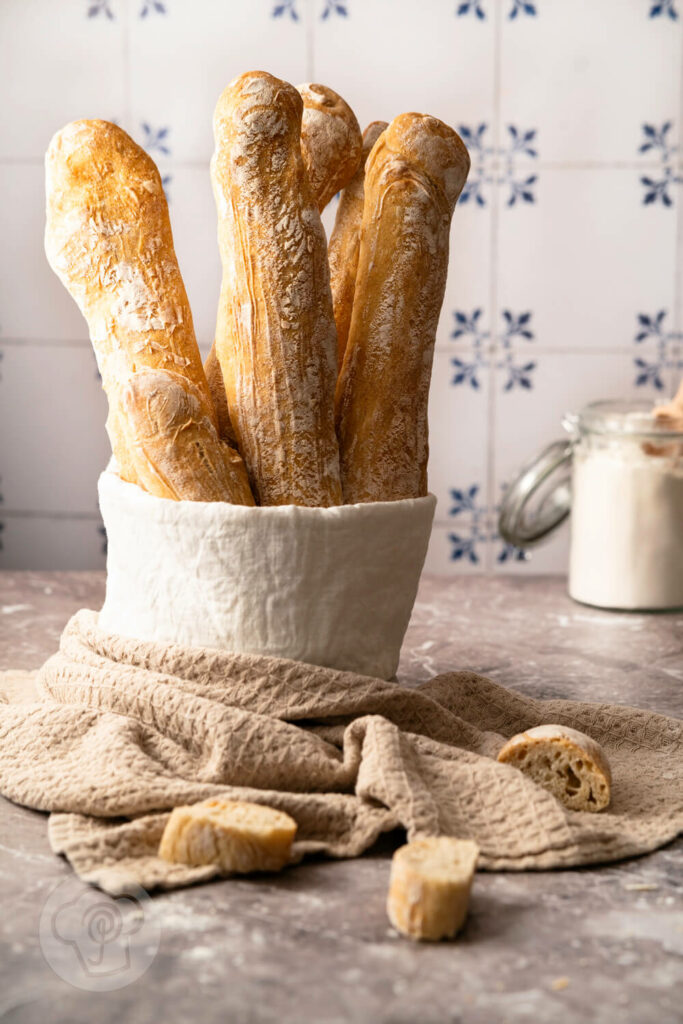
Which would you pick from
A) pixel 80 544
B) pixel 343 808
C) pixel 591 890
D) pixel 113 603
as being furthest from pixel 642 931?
pixel 80 544

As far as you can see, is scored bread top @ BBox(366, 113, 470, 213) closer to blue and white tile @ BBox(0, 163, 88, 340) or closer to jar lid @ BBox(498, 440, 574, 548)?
jar lid @ BBox(498, 440, 574, 548)

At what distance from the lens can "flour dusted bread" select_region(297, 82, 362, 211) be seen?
0.77 m

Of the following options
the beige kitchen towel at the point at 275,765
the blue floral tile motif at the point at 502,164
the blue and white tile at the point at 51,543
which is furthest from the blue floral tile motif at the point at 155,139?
the beige kitchen towel at the point at 275,765

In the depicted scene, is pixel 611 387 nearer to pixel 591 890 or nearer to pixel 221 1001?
pixel 591 890

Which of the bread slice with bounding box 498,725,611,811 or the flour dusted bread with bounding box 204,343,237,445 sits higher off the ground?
the flour dusted bread with bounding box 204,343,237,445

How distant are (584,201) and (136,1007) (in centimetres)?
134

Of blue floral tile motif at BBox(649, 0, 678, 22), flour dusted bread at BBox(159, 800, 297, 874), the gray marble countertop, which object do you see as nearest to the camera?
the gray marble countertop

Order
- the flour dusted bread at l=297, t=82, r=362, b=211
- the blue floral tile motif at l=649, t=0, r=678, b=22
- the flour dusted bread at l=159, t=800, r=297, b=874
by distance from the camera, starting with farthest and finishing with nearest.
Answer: the blue floral tile motif at l=649, t=0, r=678, b=22, the flour dusted bread at l=297, t=82, r=362, b=211, the flour dusted bread at l=159, t=800, r=297, b=874

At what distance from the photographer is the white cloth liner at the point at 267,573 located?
2.21 feet

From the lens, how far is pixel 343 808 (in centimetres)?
61

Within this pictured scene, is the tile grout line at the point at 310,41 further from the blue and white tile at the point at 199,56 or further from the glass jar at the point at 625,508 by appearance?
the glass jar at the point at 625,508

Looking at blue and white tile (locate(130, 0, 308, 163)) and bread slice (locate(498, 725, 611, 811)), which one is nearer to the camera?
bread slice (locate(498, 725, 611, 811))

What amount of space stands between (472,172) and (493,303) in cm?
19

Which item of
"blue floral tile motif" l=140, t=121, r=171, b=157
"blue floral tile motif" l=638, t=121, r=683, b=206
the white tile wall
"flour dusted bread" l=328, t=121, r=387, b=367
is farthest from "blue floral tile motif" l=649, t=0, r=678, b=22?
"flour dusted bread" l=328, t=121, r=387, b=367
